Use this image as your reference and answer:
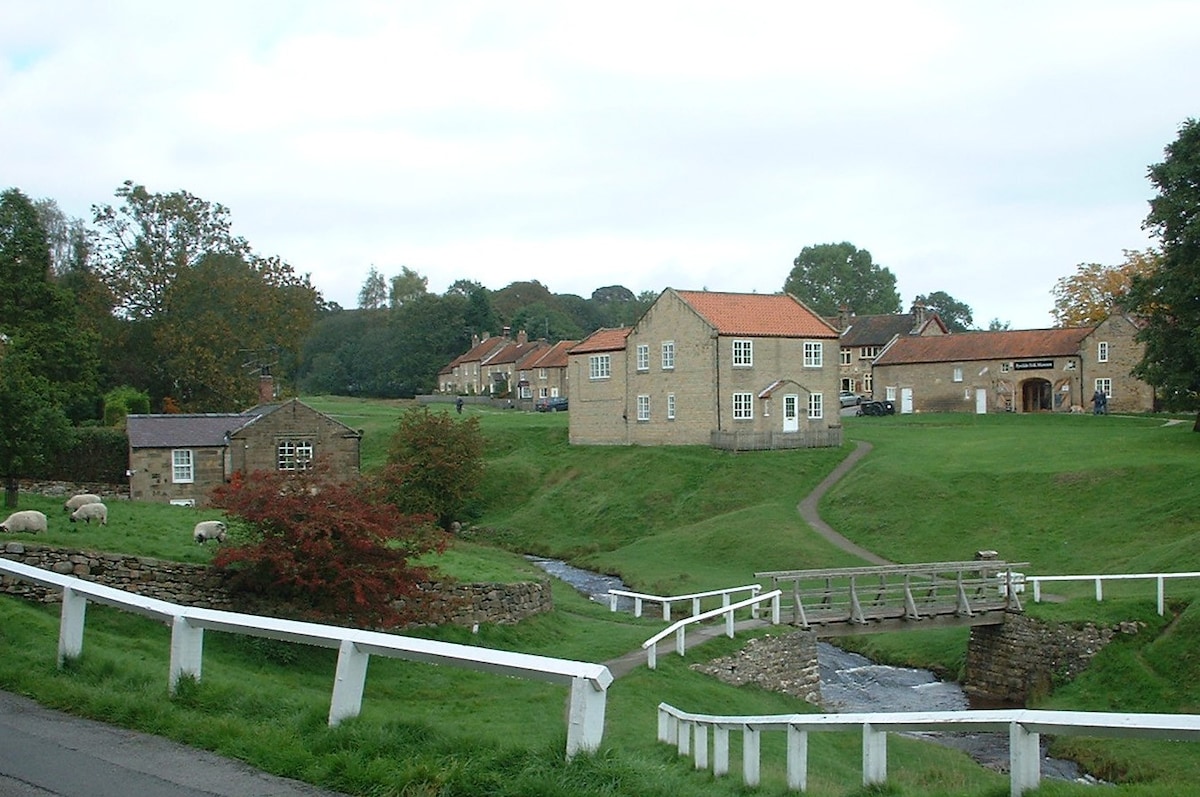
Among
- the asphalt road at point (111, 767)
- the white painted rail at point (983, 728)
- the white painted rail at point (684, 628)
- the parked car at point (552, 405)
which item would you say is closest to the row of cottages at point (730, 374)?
the parked car at point (552, 405)

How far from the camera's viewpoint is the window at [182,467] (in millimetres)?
46875

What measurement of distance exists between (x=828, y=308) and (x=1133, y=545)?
109 meters

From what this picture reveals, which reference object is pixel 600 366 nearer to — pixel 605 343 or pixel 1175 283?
pixel 605 343

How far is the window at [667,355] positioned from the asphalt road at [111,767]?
54.0 meters

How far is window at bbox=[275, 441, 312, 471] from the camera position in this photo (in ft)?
160

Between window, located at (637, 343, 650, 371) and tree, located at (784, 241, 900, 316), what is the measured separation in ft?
277

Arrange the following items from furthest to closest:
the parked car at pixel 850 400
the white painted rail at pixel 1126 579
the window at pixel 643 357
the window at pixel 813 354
Result: the parked car at pixel 850 400
the window at pixel 643 357
the window at pixel 813 354
the white painted rail at pixel 1126 579

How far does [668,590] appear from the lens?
1601 inches

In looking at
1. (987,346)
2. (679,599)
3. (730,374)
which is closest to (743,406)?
(730,374)

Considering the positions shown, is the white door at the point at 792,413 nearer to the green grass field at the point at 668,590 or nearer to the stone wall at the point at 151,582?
the green grass field at the point at 668,590

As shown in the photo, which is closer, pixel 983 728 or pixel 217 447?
pixel 983 728

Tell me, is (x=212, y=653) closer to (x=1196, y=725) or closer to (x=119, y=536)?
(x=119, y=536)

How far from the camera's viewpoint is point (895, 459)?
5366 cm

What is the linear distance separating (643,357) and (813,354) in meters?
9.38
